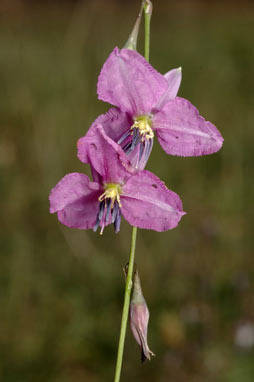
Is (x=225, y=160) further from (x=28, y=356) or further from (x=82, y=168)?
(x=28, y=356)

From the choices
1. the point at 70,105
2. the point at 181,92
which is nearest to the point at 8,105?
the point at 70,105

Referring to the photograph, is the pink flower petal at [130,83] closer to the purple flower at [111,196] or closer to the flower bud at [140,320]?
the purple flower at [111,196]

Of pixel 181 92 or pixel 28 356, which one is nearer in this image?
pixel 28 356

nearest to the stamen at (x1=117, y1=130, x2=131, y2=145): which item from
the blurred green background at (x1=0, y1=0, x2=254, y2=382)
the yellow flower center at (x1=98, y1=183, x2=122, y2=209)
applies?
the yellow flower center at (x1=98, y1=183, x2=122, y2=209)

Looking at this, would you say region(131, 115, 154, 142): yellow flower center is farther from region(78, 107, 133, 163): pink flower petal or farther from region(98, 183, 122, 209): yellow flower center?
region(98, 183, 122, 209): yellow flower center

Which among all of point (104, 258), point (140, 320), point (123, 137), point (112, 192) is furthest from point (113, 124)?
point (104, 258)

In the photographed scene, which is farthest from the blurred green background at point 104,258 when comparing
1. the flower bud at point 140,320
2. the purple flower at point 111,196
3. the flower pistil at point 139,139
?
the flower pistil at point 139,139

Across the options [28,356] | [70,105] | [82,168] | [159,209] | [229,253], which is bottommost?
[28,356]
